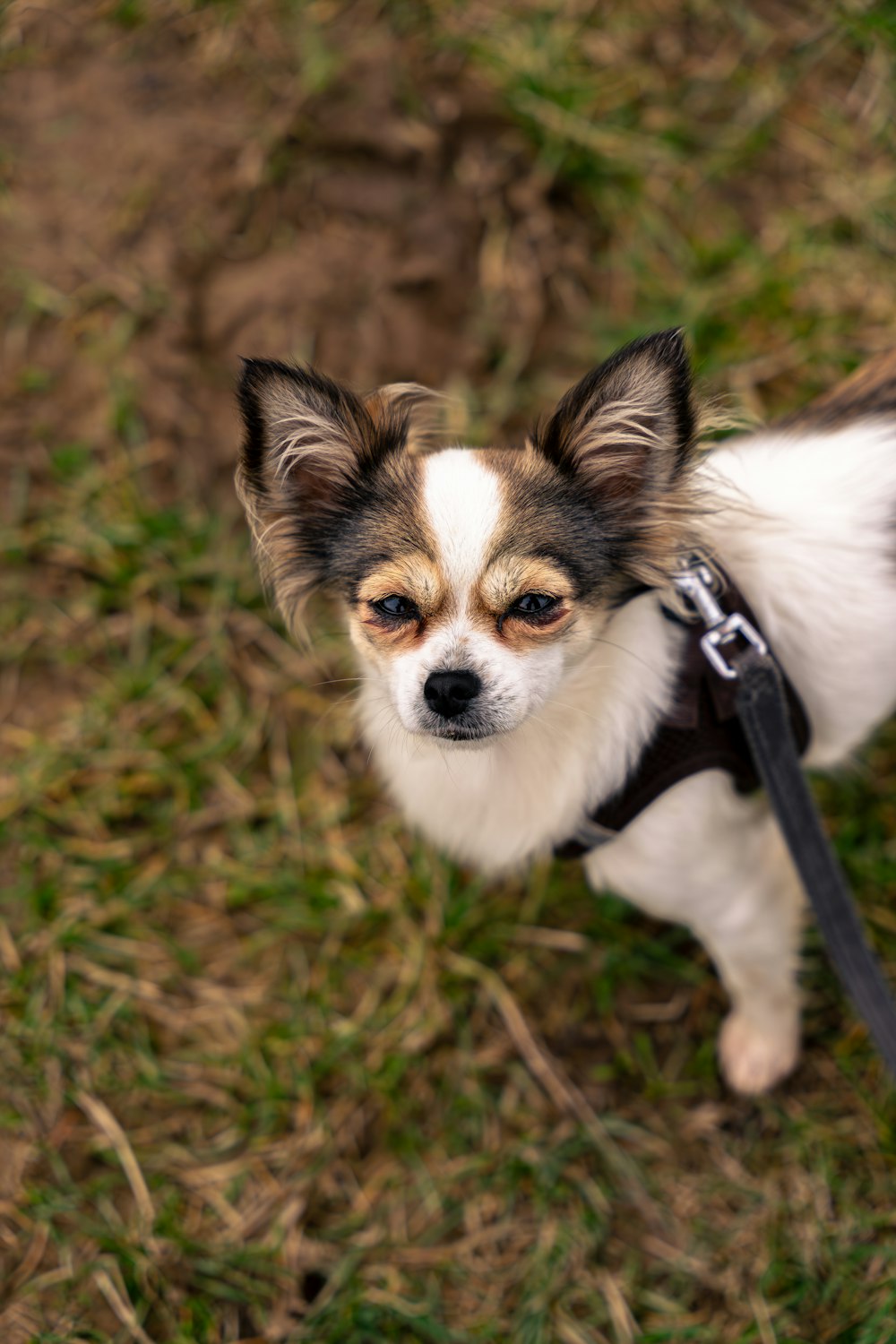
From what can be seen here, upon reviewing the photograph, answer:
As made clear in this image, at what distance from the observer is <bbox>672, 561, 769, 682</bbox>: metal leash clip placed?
1960mm

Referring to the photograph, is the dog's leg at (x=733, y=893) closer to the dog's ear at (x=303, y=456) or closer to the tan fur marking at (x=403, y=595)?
the tan fur marking at (x=403, y=595)

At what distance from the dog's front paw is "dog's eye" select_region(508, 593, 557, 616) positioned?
1440mm

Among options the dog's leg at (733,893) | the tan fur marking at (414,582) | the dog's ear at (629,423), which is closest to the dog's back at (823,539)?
the dog's ear at (629,423)

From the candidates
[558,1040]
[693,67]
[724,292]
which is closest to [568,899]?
[558,1040]

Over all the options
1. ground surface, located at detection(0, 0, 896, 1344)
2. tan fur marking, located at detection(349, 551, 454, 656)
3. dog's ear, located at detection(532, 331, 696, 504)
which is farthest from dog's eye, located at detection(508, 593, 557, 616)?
ground surface, located at detection(0, 0, 896, 1344)

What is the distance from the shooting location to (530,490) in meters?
1.88

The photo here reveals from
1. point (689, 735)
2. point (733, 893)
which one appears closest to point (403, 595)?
point (689, 735)

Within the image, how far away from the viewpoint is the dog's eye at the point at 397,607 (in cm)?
192

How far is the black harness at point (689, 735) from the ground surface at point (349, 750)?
0.97m

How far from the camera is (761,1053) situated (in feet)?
8.84

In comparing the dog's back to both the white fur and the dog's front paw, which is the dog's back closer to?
the white fur

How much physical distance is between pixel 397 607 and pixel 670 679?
58cm

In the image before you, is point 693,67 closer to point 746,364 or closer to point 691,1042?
point 746,364

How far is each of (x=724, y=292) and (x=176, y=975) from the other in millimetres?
2802
